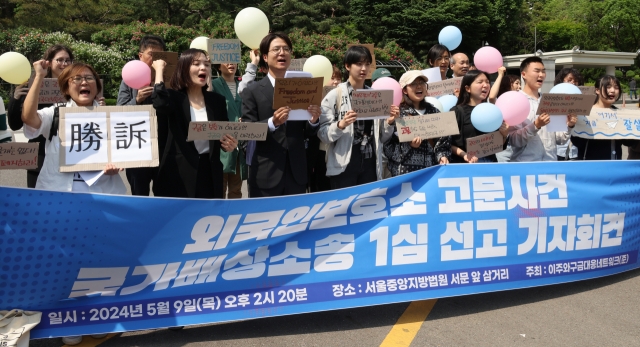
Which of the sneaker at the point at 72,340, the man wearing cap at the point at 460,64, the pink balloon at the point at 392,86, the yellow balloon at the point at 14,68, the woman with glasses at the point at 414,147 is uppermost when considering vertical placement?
the yellow balloon at the point at 14,68

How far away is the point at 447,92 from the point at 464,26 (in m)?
34.1

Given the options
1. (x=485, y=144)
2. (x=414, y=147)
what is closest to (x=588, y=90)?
(x=485, y=144)

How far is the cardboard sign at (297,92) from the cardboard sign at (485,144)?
128 centimetres

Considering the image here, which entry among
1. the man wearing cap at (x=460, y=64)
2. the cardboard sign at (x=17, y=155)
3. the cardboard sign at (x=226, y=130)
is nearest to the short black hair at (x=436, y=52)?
the man wearing cap at (x=460, y=64)

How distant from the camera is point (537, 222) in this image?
13.8 ft

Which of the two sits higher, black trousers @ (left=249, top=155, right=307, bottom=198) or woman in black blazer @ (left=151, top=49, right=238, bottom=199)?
woman in black blazer @ (left=151, top=49, right=238, bottom=199)

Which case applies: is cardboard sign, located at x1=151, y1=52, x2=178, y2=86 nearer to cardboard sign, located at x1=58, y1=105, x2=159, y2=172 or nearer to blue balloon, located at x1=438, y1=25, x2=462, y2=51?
cardboard sign, located at x1=58, y1=105, x2=159, y2=172

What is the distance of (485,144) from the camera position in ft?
14.5

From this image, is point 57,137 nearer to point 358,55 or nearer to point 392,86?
point 358,55

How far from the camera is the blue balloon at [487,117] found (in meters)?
4.34

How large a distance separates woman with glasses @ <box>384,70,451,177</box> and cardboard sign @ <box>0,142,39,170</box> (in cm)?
261

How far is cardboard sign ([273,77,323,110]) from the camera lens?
378 cm

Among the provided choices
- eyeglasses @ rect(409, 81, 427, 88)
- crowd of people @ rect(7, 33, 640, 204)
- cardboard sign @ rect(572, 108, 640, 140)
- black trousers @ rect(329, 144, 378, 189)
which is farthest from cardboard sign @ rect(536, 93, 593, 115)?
black trousers @ rect(329, 144, 378, 189)

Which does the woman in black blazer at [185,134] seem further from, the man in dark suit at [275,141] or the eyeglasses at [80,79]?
the eyeglasses at [80,79]
